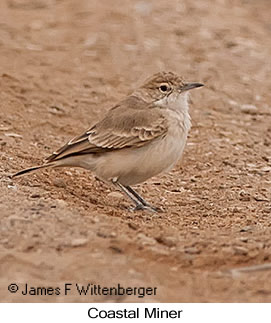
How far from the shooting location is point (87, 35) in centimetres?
1469

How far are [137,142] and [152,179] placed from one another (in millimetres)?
1584

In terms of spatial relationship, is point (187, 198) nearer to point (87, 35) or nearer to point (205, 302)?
point (205, 302)

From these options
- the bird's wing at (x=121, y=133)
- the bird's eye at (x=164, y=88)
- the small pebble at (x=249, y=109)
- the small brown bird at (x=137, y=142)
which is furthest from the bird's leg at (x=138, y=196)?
the small pebble at (x=249, y=109)

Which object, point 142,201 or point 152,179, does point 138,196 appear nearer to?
point 142,201

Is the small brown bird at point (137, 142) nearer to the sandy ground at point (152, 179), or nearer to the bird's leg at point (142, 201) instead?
the bird's leg at point (142, 201)

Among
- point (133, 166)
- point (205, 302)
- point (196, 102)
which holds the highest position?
point (196, 102)

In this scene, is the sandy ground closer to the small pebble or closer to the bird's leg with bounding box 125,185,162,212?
the small pebble

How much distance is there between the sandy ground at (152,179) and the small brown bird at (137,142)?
34 cm

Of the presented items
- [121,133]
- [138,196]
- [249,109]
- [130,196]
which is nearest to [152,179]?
[138,196]

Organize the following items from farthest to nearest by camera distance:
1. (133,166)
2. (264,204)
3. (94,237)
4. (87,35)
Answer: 1. (87,35)
2. (264,204)
3. (133,166)
4. (94,237)

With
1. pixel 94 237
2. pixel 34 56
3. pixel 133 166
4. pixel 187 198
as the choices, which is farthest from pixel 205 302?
pixel 34 56

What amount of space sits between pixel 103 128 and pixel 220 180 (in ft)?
5.61

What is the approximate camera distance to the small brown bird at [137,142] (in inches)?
348

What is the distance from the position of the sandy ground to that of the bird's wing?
18.4 inches
